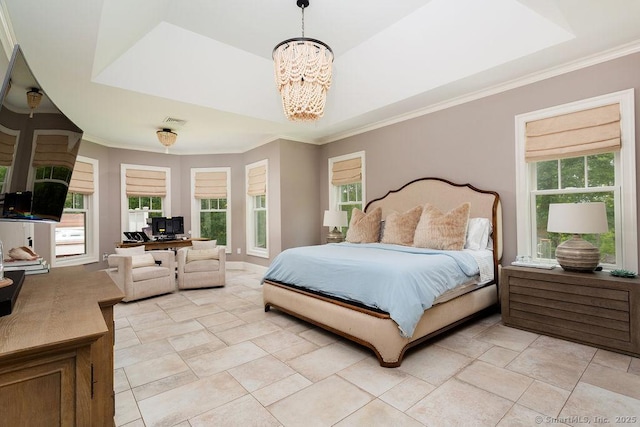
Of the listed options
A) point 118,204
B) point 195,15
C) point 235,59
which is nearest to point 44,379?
point 195,15

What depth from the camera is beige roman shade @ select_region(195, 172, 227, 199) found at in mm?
6965

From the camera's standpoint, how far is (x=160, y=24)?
3252mm

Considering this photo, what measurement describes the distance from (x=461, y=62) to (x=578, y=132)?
1392mm

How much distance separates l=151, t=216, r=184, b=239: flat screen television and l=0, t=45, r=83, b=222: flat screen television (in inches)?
172

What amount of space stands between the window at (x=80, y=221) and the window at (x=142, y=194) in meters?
0.53

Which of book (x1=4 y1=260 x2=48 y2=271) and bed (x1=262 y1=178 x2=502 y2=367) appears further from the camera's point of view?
bed (x1=262 y1=178 x2=502 y2=367)

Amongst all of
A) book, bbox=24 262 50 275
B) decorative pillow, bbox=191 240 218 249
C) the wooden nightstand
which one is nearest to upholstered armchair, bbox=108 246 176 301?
decorative pillow, bbox=191 240 218 249

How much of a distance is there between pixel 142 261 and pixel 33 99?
3.62 meters

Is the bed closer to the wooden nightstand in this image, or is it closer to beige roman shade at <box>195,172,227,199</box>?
the wooden nightstand

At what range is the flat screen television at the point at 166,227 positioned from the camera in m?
5.86

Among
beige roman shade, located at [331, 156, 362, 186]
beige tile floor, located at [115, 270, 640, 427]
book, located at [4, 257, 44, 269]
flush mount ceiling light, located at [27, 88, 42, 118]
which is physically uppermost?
beige roman shade, located at [331, 156, 362, 186]

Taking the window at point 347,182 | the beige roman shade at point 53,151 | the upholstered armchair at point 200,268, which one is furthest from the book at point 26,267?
the window at point 347,182

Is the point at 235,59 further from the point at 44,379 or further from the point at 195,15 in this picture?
the point at 44,379

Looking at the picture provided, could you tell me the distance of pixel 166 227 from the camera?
5934 millimetres
